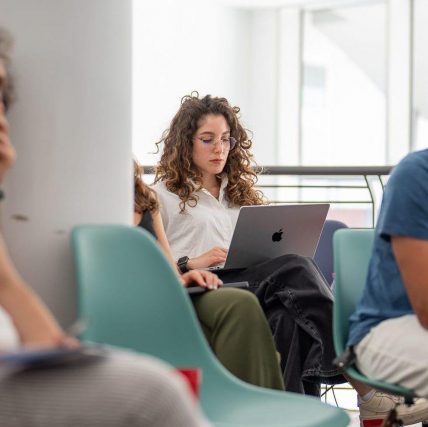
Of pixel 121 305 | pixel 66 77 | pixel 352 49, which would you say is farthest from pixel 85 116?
pixel 352 49

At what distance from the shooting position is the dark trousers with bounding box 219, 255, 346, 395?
10.2 feet

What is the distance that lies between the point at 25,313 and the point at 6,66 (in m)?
0.53

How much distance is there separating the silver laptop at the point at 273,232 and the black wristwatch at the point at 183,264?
0.68ft

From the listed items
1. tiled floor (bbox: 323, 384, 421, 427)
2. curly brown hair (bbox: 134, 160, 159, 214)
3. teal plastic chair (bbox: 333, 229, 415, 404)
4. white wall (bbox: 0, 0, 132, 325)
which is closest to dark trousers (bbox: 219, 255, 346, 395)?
curly brown hair (bbox: 134, 160, 159, 214)

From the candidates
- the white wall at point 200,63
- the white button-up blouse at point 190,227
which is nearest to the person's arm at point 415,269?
the white button-up blouse at point 190,227

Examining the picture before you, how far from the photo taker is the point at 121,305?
2.10 meters

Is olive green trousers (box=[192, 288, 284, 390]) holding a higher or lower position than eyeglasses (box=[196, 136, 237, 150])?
lower

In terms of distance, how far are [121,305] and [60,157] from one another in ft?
1.10

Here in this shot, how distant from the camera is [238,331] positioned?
257 centimetres

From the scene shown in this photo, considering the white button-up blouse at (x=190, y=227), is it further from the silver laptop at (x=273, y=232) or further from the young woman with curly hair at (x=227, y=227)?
the silver laptop at (x=273, y=232)

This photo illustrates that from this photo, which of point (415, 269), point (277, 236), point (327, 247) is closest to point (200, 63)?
point (327, 247)

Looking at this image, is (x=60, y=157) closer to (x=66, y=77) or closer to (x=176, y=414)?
(x=66, y=77)

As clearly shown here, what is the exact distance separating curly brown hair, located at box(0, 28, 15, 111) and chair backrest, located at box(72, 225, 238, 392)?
0.30 m

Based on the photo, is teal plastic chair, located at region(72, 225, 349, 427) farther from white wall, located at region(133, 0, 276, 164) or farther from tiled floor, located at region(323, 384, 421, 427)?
white wall, located at region(133, 0, 276, 164)
